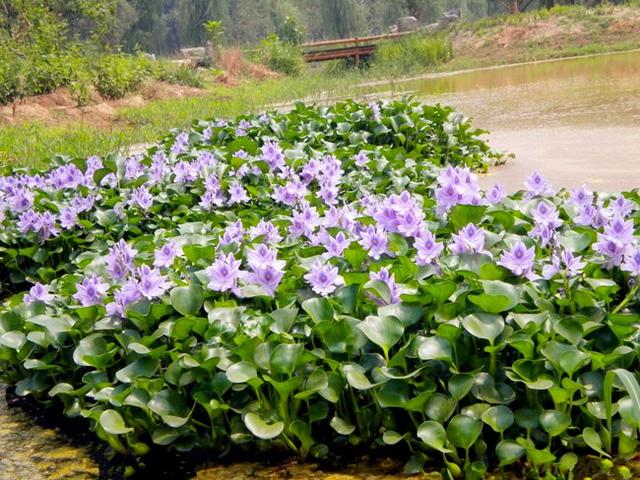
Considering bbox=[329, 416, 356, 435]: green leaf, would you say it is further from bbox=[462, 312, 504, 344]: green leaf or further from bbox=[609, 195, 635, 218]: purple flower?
bbox=[609, 195, 635, 218]: purple flower

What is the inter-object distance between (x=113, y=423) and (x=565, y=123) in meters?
6.58

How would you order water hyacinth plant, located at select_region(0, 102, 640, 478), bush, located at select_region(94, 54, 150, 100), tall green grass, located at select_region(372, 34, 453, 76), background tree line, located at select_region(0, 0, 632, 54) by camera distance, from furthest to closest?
background tree line, located at select_region(0, 0, 632, 54), tall green grass, located at select_region(372, 34, 453, 76), bush, located at select_region(94, 54, 150, 100), water hyacinth plant, located at select_region(0, 102, 640, 478)

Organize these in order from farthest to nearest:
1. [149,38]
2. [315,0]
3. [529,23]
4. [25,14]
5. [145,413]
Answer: [315,0]
[149,38]
[529,23]
[25,14]
[145,413]

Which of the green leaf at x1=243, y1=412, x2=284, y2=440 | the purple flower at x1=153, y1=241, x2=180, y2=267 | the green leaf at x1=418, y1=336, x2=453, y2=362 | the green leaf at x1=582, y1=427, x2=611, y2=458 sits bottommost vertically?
the green leaf at x1=582, y1=427, x2=611, y2=458

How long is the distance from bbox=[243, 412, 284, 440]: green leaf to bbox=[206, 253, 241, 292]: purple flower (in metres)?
0.43

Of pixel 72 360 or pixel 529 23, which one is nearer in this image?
pixel 72 360

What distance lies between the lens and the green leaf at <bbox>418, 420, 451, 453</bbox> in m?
1.74

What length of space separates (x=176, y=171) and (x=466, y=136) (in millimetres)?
2452

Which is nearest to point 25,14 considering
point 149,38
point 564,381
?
point 564,381

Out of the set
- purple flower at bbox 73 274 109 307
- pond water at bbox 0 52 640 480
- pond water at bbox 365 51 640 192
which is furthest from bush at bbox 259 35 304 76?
purple flower at bbox 73 274 109 307

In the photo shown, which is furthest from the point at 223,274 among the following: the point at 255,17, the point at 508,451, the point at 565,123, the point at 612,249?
the point at 255,17

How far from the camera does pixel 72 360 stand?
242cm

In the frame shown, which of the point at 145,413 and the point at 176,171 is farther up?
the point at 176,171

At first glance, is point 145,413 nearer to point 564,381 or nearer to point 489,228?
point 564,381
